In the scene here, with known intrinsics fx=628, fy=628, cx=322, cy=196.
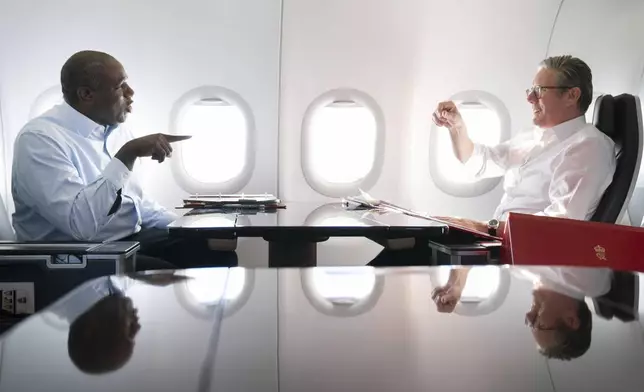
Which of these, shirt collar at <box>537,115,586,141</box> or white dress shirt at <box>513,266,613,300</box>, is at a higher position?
shirt collar at <box>537,115,586,141</box>

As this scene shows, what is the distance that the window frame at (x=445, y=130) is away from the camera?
4191mm

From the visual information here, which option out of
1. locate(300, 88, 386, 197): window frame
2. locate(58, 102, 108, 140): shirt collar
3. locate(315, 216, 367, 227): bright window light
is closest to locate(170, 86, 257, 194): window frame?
locate(300, 88, 386, 197): window frame

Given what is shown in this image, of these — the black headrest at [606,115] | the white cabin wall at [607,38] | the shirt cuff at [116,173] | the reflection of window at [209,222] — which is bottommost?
the reflection of window at [209,222]

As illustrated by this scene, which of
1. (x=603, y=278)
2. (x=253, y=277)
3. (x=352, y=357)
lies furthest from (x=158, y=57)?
(x=352, y=357)

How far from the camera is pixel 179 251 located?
278cm

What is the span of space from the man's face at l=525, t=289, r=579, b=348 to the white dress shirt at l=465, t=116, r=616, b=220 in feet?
5.38

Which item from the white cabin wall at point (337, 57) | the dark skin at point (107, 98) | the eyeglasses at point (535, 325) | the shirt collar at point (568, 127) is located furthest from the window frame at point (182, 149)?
the eyeglasses at point (535, 325)

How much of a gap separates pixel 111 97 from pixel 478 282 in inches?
83.1

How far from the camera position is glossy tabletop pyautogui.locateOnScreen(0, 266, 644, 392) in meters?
0.58

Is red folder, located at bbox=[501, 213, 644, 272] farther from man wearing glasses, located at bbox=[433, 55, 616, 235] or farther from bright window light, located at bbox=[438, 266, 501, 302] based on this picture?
bright window light, located at bbox=[438, 266, 501, 302]

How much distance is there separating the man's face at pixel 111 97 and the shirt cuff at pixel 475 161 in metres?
1.87

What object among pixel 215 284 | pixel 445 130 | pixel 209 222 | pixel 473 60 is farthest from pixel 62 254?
pixel 473 60

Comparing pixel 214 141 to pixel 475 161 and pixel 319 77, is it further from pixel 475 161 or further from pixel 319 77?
pixel 475 161

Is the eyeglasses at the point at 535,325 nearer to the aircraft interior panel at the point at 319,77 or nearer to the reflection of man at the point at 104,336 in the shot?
the reflection of man at the point at 104,336
